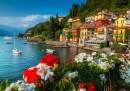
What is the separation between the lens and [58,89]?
258cm

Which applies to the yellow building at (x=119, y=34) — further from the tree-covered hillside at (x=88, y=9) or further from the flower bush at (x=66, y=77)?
the flower bush at (x=66, y=77)

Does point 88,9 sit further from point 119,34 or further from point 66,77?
point 66,77

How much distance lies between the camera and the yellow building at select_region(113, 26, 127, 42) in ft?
115

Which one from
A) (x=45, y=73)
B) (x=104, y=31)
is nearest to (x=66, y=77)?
(x=45, y=73)

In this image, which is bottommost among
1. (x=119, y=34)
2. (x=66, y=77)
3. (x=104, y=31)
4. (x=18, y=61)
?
(x=18, y=61)

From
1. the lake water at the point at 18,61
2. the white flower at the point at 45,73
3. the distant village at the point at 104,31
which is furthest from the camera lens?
the distant village at the point at 104,31

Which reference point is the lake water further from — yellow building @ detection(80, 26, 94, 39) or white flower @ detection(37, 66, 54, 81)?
yellow building @ detection(80, 26, 94, 39)

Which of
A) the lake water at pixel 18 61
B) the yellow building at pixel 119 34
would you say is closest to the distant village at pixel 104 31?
the yellow building at pixel 119 34

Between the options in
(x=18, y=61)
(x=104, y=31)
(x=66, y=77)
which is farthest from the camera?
(x=104, y=31)

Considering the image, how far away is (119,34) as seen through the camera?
36.0 m

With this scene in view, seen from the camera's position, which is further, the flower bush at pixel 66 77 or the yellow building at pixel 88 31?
the yellow building at pixel 88 31

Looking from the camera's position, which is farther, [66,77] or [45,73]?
[66,77]

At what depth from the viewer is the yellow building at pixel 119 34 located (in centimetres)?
3495

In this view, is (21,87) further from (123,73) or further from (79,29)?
(79,29)
